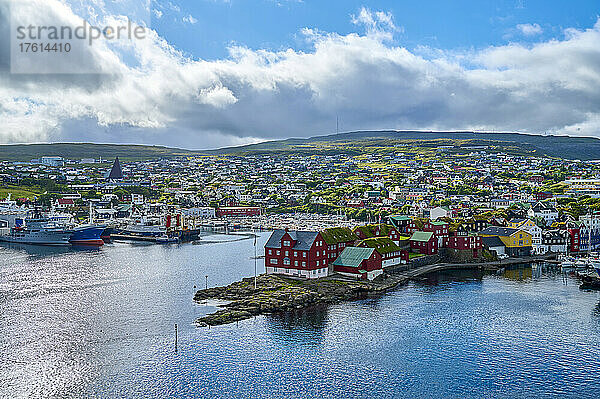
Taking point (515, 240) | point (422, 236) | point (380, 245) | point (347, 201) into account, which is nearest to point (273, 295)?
point (380, 245)

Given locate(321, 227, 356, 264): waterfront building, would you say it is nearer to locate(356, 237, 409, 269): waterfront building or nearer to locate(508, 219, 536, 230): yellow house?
locate(356, 237, 409, 269): waterfront building

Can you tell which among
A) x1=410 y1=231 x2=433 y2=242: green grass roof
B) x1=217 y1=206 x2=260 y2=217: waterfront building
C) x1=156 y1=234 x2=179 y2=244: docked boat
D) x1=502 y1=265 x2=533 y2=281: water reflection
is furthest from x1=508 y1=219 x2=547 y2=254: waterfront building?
x1=217 y1=206 x2=260 y2=217: waterfront building

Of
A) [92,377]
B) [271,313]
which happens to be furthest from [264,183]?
[92,377]

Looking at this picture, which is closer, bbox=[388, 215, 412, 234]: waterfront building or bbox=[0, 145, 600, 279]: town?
bbox=[0, 145, 600, 279]: town

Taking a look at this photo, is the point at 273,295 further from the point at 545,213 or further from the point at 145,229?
the point at 545,213

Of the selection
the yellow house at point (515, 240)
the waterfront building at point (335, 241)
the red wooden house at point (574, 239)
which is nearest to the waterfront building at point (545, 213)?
the red wooden house at point (574, 239)

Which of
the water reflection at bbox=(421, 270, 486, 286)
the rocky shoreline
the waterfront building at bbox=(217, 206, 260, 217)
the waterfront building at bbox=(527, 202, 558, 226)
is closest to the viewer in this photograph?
the rocky shoreline
